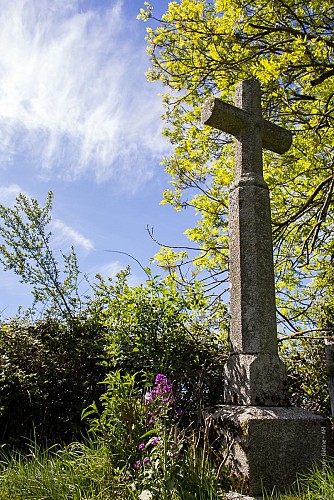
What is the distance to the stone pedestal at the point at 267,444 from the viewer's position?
133 inches

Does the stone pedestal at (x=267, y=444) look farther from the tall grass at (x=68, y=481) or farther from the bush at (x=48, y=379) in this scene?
the bush at (x=48, y=379)

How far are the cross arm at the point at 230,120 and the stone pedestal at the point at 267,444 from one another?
251 centimetres

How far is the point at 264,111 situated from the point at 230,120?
8.75 feet

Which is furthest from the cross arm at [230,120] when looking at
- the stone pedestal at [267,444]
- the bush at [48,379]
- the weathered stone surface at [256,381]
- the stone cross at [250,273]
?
the bush at [48,379]

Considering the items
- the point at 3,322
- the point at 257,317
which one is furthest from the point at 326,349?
the point at 3,322

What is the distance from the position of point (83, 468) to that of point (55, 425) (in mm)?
2250

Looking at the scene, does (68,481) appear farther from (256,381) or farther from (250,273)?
(250,273)

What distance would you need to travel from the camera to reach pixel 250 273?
4.02 metres

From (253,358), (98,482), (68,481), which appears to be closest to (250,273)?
(253,358)

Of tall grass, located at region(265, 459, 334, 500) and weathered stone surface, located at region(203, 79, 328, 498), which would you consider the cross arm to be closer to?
weathered stone surface, located at region(203, 79, 328, 498)

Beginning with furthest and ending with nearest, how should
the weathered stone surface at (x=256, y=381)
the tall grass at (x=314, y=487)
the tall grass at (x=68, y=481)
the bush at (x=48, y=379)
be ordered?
1. the bush at (x=48, y=379)
2. the weathered stone surface at (x=256, y=381)
3. the tall grass at (x=68, y=481)
4. the tall grass at (x=314, y=487)

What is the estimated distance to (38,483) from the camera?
138 inches

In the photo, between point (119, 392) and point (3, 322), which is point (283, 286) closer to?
point (3, 322)

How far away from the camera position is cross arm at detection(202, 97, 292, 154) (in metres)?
4.49
